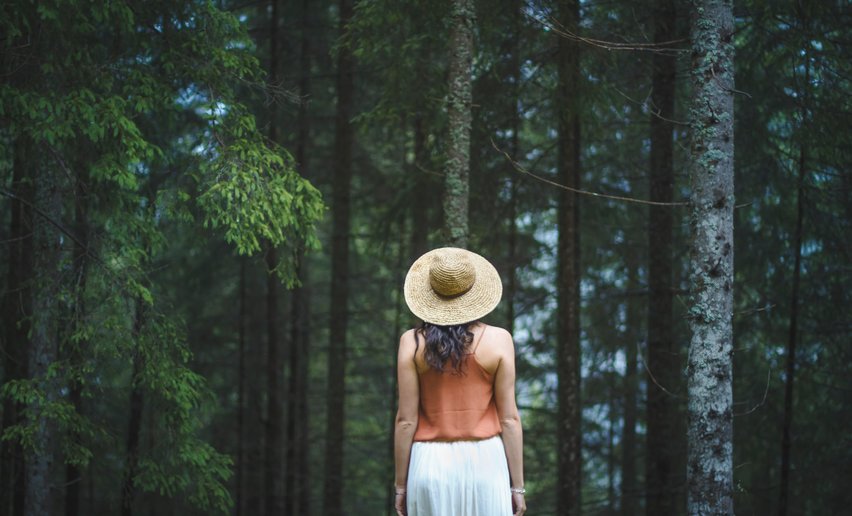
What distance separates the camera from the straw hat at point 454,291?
4.59 meters

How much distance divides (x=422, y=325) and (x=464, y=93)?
3.43m

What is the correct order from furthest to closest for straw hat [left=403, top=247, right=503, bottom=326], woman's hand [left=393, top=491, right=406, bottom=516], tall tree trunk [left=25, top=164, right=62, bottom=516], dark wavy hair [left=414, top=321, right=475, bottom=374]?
tall tree trunk [left=25, top=164, right=62, bottom=516] < woman's hand [left=393, top=491, right=406, bottom=516] < straw hat [left=403, top=247, right=503, bottom=326] < dark wavy hair [left=414, top=321, right=475, bottom=374]

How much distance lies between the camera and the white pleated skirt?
4496 millimetres

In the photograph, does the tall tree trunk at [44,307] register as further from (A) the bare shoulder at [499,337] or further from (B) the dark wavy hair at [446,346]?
(A) the bare shoulder at [499,337]

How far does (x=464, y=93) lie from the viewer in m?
7.41

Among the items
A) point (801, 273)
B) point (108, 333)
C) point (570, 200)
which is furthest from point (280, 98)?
point (801, 273)

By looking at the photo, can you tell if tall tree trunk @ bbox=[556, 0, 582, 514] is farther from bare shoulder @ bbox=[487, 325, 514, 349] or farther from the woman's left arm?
bare shoulder @ bbox=[487, 325, 514, 349]

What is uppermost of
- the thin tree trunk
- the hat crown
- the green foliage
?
the thin tree trunk

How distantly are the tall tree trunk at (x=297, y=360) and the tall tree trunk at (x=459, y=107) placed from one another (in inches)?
227

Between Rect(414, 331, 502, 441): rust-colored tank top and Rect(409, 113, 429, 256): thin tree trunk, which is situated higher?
Rect(409, 113, 429, 256): thin tree trunk

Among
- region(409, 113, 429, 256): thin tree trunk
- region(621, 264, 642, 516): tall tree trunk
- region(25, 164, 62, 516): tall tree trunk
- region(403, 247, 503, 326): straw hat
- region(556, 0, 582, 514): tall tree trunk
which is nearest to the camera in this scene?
region(403, 247, 503, 326): straw hat

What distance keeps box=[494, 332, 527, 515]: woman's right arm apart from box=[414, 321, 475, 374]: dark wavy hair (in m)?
0.23

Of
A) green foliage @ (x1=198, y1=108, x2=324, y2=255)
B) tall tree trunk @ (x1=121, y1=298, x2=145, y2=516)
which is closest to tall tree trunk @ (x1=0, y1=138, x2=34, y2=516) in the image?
tall tree trunk @ (x1=121, y1=298, x2=145, y2=516)

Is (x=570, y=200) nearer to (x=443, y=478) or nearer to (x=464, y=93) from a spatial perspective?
(x=464, y=93)
